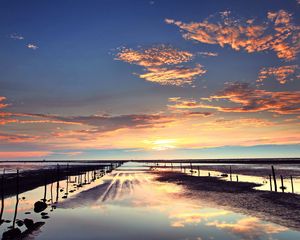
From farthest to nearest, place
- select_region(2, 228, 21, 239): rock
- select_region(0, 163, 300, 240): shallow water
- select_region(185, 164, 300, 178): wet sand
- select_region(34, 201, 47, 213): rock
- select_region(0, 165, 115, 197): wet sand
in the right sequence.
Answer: select_region(185, 164, 300, 178): wet sand
select_region(0, 165, 115, 197): wet sand
select_region(34, 201, 47, 213): rock
select_region(0, 163, 300, 240): shallow water
select_region(2, 228, 21, 239): rock

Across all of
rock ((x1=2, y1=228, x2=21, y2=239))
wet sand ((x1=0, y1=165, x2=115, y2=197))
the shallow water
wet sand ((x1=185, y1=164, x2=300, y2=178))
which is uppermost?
wet sand ((x1=0, y1=165, x2=115, y2=197))

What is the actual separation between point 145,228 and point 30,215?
11294 millimetres

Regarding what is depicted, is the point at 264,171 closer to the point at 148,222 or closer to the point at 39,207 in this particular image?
the point at 148,222

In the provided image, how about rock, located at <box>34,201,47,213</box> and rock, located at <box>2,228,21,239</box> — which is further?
rock, located at <box>34,201,47,213</box>

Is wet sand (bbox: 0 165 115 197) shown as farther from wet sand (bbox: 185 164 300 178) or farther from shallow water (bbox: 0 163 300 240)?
Answer: wet sand (bbox: 185 164 300 178)

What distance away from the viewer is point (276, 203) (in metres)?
29.6

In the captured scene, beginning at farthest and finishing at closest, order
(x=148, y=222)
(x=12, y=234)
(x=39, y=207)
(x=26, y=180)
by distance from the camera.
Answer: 1. (x=26, y=180)
2. (x=39, y=207)
3. (x=148, y=222)
4. (x=12, y=234)

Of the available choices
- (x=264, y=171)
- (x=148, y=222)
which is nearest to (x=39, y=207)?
(x=148, y=222)

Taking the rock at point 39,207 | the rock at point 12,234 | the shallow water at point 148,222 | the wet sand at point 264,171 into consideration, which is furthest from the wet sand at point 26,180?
the wet sand at point 264,171

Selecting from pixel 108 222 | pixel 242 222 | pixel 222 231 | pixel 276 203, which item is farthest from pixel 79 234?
pixel 276 203

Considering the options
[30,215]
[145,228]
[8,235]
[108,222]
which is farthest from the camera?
[30,215]

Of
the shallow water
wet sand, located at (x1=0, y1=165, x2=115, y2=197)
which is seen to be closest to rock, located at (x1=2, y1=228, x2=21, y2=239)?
the shallow water

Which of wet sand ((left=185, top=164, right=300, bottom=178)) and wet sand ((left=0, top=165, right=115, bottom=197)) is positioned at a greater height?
wet sand ((left=0, top=165, right=115, bottom=197))

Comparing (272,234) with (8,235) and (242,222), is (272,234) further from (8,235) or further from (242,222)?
(8,235)
